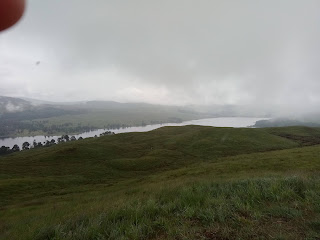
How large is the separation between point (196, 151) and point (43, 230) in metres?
59.9

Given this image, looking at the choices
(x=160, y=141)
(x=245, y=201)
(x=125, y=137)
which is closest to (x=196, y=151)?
(x=160, y=141)

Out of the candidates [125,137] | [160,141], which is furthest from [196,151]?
[125,137]

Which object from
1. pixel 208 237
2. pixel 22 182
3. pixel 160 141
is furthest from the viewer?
pixel 160 141

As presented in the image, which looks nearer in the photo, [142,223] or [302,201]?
[142,223]

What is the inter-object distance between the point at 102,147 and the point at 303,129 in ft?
323

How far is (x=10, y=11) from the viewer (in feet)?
7.67

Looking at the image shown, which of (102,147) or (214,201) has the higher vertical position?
(214,201)

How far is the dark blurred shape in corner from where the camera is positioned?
2268mm

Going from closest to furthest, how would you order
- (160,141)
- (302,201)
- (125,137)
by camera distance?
(302,201)
(160,141)
(125,137)

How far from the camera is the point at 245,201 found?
277 inches

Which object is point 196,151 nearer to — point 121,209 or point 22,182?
point 22,182

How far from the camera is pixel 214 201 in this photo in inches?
277

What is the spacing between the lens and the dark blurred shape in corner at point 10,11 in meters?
2.27

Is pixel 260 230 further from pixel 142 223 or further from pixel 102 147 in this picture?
pixel 102 147
